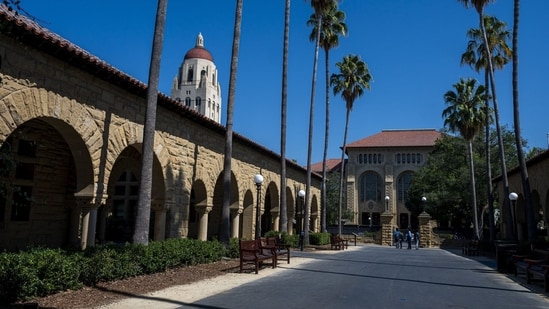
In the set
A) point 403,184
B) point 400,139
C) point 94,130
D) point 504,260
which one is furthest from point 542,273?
point 400,139

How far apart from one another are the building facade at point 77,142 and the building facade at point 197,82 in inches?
2791

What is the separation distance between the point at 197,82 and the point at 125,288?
8357cm

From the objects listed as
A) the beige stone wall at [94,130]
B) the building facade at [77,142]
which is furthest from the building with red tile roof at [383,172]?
the beige stone wall at [94,130]

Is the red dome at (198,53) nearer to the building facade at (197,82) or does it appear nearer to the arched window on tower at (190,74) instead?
the building facade at (197,82)

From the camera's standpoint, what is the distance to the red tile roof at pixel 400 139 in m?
65.5

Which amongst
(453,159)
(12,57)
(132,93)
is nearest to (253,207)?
(132,93)

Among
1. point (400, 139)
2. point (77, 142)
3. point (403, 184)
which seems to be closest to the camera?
point (77, 142)

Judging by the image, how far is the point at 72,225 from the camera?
13.9m

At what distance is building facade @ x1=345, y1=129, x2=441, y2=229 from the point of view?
213ft

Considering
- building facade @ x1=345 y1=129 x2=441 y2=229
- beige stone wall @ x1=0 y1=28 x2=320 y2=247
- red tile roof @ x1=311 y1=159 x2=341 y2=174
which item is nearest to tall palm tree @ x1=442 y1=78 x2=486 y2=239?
beige stone wall @ x1=0 y1=28 x2=320 y2=247

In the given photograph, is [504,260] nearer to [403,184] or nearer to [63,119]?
[63,119]

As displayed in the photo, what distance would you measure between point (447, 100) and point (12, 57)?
32379 millimetres

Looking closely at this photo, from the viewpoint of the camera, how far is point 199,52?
91188 millimetres

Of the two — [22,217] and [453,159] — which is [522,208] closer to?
[453,159]
